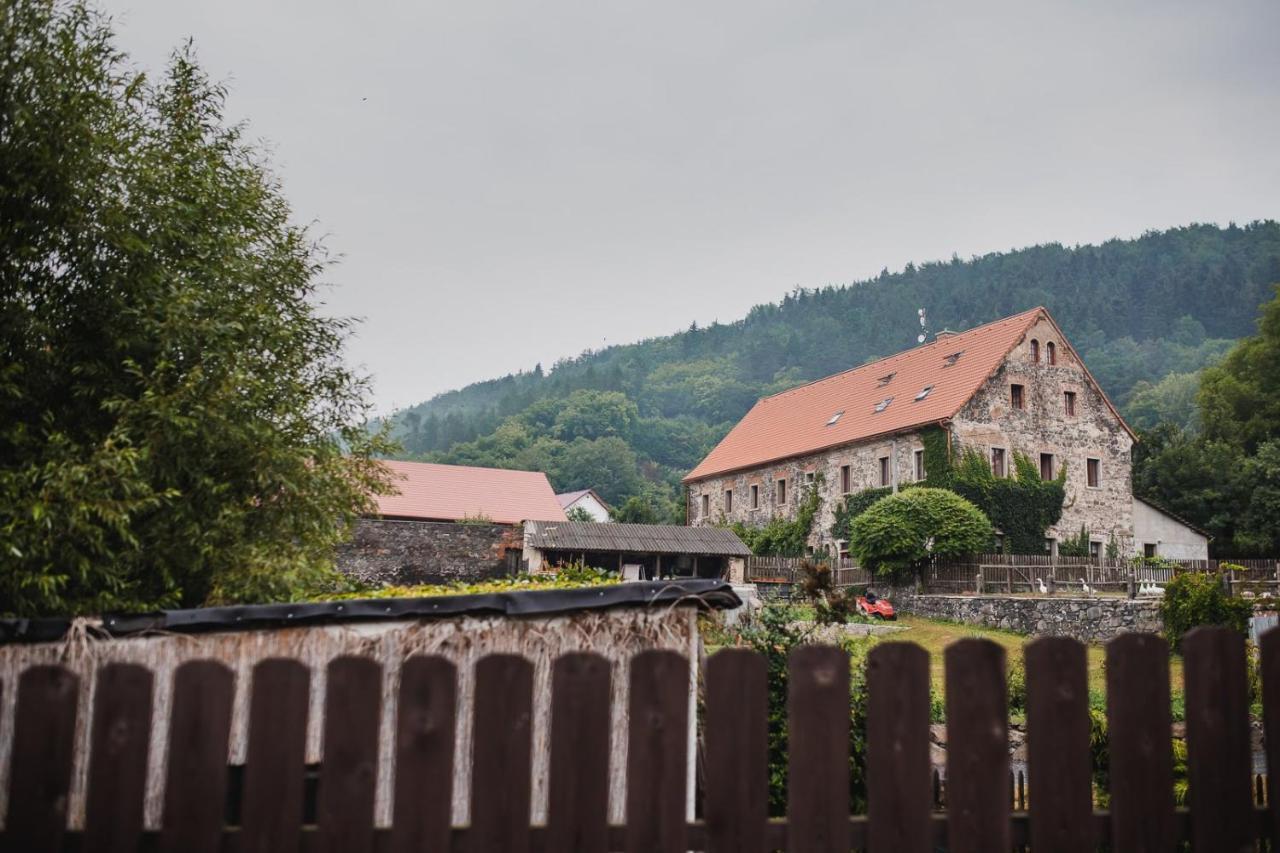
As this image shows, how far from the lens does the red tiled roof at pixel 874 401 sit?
36.8m

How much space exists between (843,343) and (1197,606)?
10397cm

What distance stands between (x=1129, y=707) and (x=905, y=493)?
29.0m

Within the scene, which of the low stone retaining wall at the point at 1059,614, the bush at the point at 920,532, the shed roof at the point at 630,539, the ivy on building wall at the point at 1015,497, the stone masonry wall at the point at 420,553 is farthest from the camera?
the ivy on building wall at the point at 1015,497

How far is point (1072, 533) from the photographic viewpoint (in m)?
36.0

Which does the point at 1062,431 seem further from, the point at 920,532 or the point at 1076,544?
the point at 920,532

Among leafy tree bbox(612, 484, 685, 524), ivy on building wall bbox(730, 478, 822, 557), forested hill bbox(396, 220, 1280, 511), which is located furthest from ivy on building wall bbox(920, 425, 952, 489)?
forested hill bbox(396, 220, 1280, 511)

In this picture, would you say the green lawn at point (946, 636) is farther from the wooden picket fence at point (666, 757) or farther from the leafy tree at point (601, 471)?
the leafy tree at point (601, 471)

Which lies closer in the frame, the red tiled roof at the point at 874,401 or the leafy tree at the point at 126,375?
the leafy tree at the point at 126,375

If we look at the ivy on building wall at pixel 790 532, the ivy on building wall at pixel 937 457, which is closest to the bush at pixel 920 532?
the ivy on building wall at pixel 937 457

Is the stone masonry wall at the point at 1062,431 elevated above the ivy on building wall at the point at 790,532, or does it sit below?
above

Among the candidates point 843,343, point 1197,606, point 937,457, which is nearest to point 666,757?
point 1197,606

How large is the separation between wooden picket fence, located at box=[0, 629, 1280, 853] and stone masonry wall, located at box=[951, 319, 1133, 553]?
3317 cm

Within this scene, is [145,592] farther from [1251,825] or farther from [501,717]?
[1251,825]

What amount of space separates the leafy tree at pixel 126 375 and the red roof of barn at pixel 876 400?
2749cm
